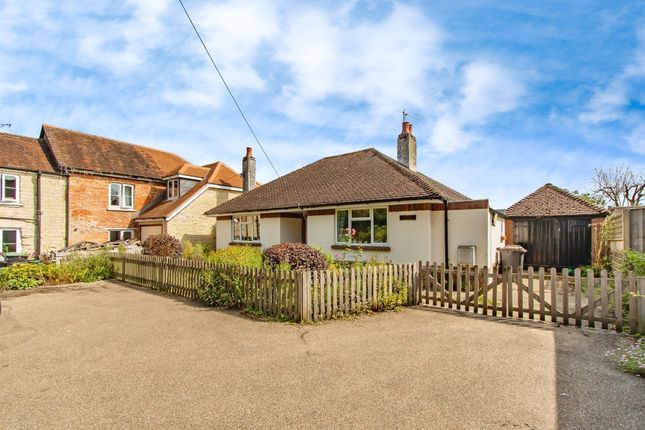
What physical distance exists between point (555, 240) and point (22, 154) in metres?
31.2

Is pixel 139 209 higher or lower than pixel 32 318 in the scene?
higher

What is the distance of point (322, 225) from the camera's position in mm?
16641

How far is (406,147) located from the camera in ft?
58.8

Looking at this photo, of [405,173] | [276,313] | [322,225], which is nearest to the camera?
[276,313]

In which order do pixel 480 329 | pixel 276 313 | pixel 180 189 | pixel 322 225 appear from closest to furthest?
pixel 480 329 < pixel 276 313 < pixel 322 225 < pixel 180 189

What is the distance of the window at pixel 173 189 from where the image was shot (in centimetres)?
2542

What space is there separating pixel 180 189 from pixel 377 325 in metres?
21.2

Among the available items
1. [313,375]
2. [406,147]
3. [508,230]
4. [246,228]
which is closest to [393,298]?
[313,375]

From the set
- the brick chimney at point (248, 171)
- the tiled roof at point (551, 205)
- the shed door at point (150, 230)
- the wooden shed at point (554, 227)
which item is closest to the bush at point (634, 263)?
the wooden shed at point (554, 227)

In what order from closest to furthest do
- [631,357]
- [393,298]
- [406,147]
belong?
1. [631,357]
2. [393,298]
3. [406,147]

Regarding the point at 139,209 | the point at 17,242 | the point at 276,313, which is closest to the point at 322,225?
the point at 276,313

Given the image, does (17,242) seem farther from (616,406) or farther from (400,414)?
(616,406)

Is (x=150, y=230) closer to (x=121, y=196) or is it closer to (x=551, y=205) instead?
(x=121, y=196)

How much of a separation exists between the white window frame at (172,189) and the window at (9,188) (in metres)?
8.43
